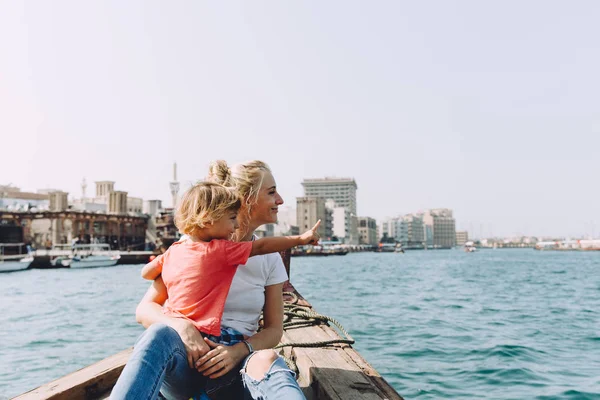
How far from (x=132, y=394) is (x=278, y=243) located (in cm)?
95

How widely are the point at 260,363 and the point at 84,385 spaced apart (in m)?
1.65

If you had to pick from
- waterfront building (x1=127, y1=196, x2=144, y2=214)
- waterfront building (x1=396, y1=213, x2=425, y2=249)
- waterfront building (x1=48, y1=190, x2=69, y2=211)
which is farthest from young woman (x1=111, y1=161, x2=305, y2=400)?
waterfront building (x1=396, y1=213, x2=425, y2=249)

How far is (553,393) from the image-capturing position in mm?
6129

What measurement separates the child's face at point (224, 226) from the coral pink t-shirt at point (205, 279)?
0.26ft

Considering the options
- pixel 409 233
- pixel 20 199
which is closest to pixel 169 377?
pixel 20 199

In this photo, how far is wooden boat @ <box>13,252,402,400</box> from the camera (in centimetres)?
286

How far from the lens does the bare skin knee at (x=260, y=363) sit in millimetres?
2355

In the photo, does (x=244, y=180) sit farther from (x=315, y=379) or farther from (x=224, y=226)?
(x=315, y=379)

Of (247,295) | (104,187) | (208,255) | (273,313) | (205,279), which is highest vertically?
(104,187)

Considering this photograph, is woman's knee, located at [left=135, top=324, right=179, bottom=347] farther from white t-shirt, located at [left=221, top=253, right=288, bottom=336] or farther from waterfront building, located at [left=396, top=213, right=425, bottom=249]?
waterfront building, located at [left=396, top=213, right=425, bottom=249]

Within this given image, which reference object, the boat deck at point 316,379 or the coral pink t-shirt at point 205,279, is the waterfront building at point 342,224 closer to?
the boat deck at point 316,379

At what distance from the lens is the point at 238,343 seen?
2.55 metres

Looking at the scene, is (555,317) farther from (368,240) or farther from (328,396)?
(368,240)

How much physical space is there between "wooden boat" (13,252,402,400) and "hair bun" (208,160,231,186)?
54.6 inches
